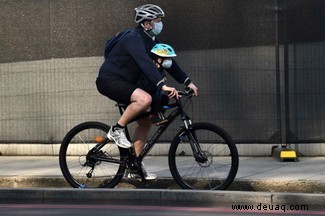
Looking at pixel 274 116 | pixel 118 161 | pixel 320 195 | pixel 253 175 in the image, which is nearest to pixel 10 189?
pixel 118 161

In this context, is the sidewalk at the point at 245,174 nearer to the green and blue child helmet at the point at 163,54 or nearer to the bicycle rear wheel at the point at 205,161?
the bicycle rear wheel at the point at 205,161

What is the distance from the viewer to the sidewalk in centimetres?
783

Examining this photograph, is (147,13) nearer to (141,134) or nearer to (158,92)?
(158,92)

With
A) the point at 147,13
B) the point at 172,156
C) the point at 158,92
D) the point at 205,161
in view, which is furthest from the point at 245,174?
the point at 147,13

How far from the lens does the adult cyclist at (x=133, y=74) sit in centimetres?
747

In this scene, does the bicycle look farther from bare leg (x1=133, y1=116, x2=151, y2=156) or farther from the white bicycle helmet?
the white bicycle helmet

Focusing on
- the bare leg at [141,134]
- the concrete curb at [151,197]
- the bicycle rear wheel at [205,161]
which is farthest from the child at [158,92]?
the concrete curb at [151,197]

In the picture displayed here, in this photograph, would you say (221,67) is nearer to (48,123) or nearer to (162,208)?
(48,123)

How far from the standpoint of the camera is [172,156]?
7609 mm

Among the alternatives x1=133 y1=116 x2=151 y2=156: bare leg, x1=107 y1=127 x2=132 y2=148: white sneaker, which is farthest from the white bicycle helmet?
x1=107 y1=127 x2=132 y2=148: white sneaker

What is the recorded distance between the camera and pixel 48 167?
32.0ft

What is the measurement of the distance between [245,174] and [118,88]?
1939mm

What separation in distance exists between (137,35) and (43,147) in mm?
4112

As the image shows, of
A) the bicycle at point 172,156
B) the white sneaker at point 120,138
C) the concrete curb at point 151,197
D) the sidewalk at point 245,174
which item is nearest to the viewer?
the concrete curb at point 151,197
